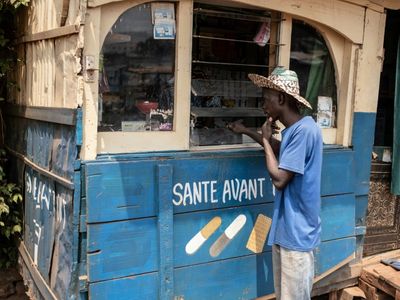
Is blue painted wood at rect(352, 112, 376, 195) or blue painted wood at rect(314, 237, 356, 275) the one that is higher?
blue painted wood at rect(352, 112, 376, 195)

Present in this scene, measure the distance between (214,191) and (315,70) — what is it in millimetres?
1373

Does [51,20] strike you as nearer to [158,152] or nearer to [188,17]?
[188,17]

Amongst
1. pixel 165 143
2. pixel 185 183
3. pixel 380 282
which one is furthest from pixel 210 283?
pixel 380 282

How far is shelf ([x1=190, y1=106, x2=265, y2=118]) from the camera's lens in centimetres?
314

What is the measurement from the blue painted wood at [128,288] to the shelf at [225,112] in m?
1.09

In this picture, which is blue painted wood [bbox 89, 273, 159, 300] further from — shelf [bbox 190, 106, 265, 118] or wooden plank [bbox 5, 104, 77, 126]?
shelf [bbox 190, 106, 265, 118]

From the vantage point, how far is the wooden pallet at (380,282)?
3.62 m

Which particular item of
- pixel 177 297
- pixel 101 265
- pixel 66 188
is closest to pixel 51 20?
pixel 66 188

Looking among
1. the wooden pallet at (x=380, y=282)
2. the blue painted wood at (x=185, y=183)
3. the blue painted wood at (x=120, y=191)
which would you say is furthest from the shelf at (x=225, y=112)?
the wooden pallet at (x=380, y=282)

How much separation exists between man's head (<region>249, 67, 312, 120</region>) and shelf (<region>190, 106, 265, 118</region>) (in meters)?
0.48

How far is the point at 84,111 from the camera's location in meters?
2.65

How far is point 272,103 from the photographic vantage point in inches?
109

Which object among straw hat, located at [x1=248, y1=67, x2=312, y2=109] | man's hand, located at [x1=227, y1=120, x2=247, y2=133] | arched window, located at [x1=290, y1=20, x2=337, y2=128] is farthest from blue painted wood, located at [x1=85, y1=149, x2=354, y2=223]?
straw hat, located at [x1=248, y1=67, x2=312, y2=109]

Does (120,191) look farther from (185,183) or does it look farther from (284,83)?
(284,83)
